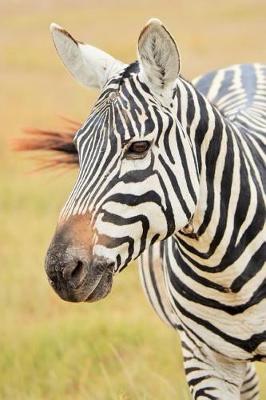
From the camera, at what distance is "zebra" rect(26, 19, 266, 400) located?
348cm

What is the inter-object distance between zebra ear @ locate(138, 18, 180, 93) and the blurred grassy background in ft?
5.53

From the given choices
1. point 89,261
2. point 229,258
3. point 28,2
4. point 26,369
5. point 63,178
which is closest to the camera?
point 89,261

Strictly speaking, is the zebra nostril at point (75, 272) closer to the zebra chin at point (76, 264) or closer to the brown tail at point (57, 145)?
the zebra chin at point (76, 264)

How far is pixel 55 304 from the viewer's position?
9.00 m

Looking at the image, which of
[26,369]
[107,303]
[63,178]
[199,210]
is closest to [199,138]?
[199,210]

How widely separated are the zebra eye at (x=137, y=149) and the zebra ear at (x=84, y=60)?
0.41 meters

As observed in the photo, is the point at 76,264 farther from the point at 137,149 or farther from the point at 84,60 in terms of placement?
the point at 84,60

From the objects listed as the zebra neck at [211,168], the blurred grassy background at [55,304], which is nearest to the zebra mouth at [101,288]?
the zebra neck at [211,168]

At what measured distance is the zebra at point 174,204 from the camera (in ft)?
11.4

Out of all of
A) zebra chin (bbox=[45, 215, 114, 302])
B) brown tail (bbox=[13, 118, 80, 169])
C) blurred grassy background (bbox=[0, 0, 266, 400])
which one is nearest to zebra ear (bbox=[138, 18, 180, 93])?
zebra chin (bbox=[45, 215, 114, 302])

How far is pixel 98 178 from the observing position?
11.5 ft

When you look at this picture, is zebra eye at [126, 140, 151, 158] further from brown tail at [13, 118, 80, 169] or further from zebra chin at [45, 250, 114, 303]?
brown tail at [13, 118, 80, 169]

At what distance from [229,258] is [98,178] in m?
0.78

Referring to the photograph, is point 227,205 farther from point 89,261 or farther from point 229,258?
point 89,261
